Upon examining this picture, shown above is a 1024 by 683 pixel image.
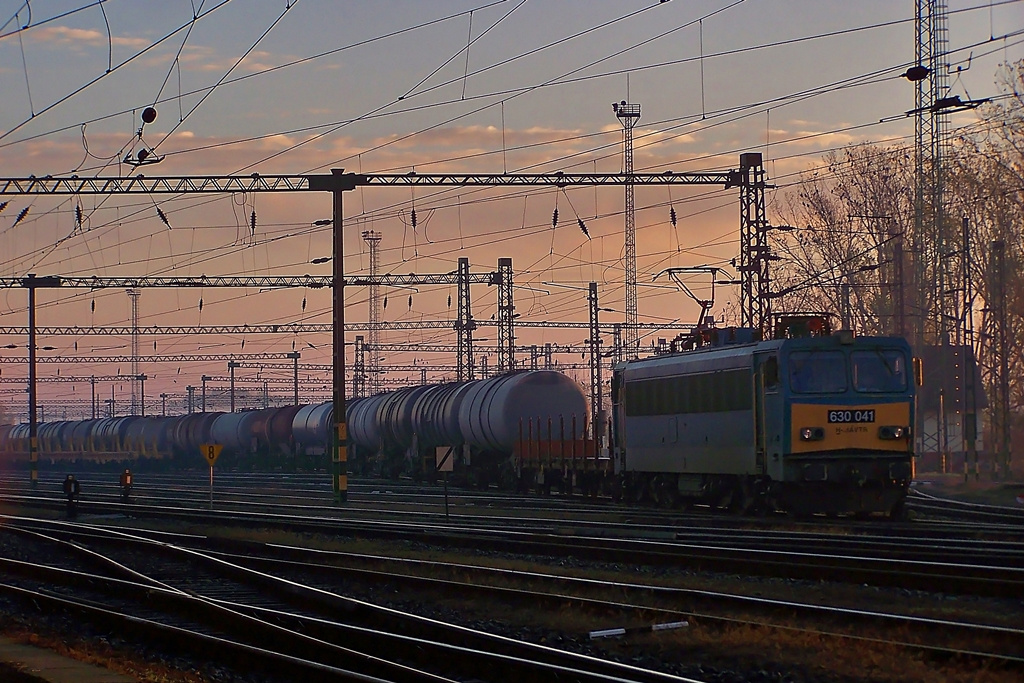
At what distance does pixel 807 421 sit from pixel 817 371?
1024 mm

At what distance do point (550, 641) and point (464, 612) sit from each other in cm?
241

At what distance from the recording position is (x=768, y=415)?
2578cm

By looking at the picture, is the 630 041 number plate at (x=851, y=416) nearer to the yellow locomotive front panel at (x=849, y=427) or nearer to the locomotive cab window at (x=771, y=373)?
the yellow locomotive front panel at (x=849, y=427)

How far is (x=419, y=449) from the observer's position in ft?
166

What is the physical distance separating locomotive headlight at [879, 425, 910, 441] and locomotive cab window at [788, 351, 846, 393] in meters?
1.02

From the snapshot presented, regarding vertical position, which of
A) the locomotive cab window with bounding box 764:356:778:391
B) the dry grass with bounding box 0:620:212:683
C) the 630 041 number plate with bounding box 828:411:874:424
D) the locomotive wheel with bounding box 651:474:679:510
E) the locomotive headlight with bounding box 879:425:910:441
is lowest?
the dry grass with bounding box 0:620:212:683

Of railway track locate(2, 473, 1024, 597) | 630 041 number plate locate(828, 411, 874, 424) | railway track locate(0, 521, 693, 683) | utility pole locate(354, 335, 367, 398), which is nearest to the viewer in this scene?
railway track locate(0, 521, 693, 683)

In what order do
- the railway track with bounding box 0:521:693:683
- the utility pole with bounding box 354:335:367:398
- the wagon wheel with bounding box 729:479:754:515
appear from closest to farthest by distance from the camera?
the railway track with bounding box 0:521:693:683, the wagon wheel with bounding box 729:479:754:515, the utility pole with bounding box 354:335:367:398

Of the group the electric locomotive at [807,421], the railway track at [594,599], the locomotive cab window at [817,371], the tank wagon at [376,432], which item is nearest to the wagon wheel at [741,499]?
the electric locomotive at [807,421]

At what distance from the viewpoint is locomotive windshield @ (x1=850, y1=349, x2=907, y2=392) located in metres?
25.8

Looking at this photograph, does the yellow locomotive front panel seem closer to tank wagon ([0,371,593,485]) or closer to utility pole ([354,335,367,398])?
tank wagon ([0,371,593,485])

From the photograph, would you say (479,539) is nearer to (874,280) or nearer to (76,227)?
(76,227)

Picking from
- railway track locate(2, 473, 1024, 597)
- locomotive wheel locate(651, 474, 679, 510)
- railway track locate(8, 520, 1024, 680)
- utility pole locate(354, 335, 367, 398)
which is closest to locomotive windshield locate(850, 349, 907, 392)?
railway track locate(2, 473, 1024, 597)

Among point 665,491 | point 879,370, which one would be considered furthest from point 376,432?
point 879,370
